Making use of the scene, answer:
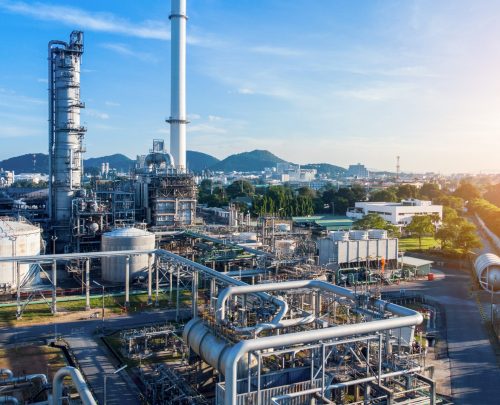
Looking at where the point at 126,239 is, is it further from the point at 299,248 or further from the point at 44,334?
the point at 299,248

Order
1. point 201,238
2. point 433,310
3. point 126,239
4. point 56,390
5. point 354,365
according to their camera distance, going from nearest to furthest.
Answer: point 56,390
point 354,365
point 433,310
point 126,239
point 201,238

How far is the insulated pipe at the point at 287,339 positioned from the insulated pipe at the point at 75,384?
3298 mm

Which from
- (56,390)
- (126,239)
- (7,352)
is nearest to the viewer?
(56,390)

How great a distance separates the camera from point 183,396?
1596 centimetres

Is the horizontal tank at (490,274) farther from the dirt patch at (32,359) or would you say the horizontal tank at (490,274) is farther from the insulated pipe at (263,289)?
the dirt patch at (32,359)

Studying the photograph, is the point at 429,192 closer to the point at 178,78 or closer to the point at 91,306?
the point at 178,78

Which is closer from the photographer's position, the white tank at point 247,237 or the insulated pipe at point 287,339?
the insulated pipe at point 287,339

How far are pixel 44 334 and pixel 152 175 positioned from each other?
83.5ft

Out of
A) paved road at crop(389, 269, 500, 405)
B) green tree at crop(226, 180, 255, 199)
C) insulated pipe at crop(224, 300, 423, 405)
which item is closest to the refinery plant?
insulated pipe at crop(224, 300, 423, 405)

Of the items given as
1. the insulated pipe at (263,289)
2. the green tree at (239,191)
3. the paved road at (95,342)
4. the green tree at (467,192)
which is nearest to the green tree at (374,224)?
the paved road at (95,342)

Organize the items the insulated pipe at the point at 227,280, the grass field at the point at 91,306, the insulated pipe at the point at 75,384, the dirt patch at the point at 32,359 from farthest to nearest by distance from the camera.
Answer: the grass field at the point at 91,306
the dirt patch at the point at 32,359
the insulated pipe at the point at 227,280
the insulated pipe at the point at 75,384

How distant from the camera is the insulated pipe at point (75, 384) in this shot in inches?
451

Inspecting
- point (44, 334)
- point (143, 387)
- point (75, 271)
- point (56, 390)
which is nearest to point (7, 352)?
point (44, 334)

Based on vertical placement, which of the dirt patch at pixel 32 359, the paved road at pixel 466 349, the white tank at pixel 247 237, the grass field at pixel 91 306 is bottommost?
the paved road at pixel 466 349
